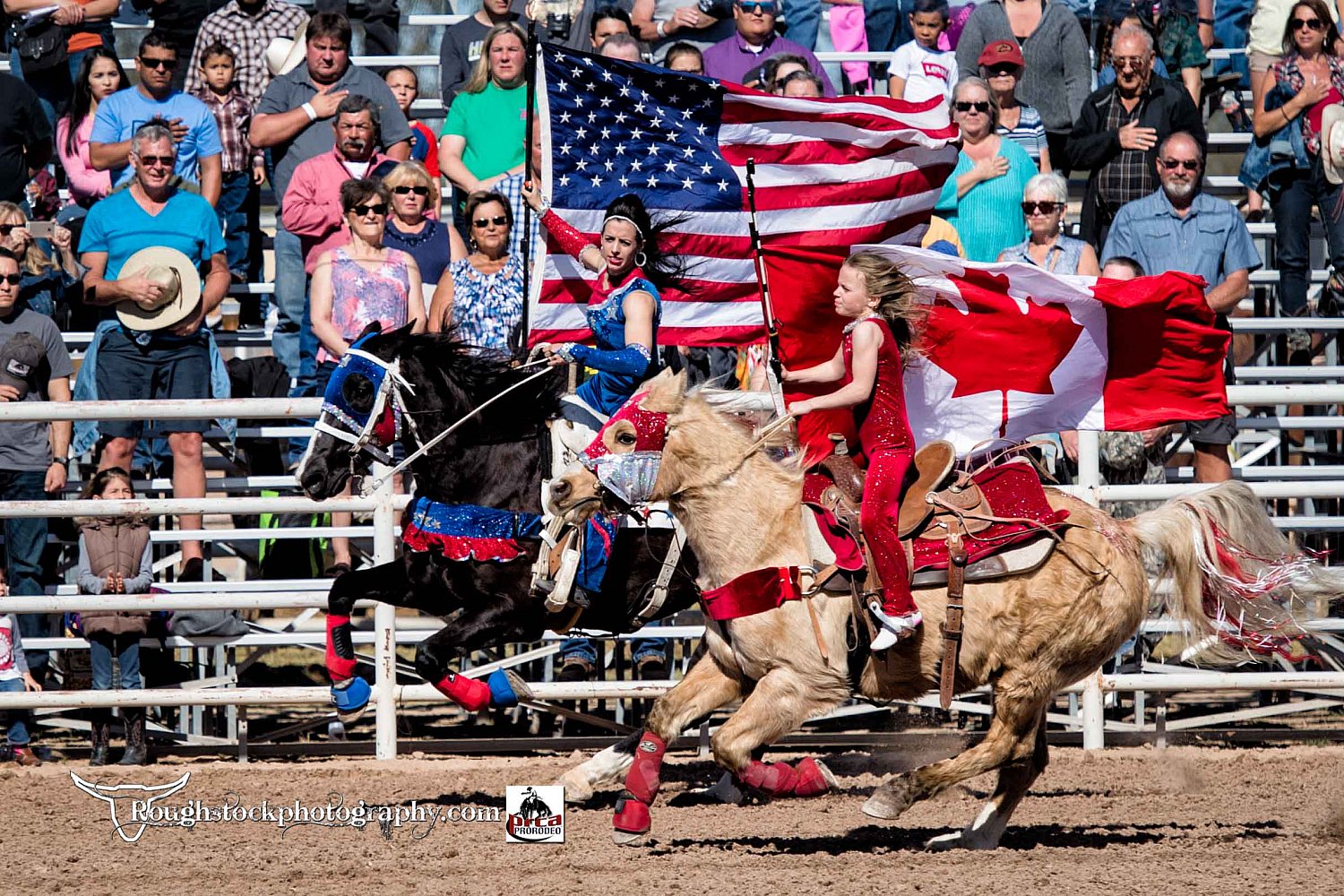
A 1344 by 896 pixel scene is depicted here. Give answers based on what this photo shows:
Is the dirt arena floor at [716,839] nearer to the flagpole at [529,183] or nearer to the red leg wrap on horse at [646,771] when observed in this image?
the red leg wrap on horse at [646,771]

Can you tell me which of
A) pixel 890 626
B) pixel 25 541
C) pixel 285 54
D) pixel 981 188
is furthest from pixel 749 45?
pixel 890 626

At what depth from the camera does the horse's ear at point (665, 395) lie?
586 centimetres

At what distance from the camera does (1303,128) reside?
10906 millimetres

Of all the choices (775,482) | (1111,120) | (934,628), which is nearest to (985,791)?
(934,628)

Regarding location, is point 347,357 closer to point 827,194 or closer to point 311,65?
point 827,194

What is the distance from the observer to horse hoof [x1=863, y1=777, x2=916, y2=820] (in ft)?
19.9

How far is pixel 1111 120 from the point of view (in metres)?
10.6

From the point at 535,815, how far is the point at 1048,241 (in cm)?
478

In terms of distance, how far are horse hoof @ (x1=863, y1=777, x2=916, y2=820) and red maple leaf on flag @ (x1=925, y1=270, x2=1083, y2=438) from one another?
1.70 metres

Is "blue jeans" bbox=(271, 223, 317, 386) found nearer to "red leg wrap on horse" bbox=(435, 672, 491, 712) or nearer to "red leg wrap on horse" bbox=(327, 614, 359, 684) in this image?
"red leg wrap on horse" bbox=(327, 614, 359, 684)

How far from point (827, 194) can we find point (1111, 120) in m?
3.59

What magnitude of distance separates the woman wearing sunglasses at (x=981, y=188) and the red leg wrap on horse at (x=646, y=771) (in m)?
4.97

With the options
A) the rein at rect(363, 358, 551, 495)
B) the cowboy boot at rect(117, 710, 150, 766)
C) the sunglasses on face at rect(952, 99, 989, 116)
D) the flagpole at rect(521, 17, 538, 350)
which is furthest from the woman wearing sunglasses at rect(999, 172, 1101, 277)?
the cowboy boot at rect(117, 710, 150, 766)

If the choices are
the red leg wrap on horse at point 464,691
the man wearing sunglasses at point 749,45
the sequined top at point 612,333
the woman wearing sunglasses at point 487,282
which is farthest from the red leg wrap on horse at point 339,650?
the man wearing sunglasses at point 749,45
